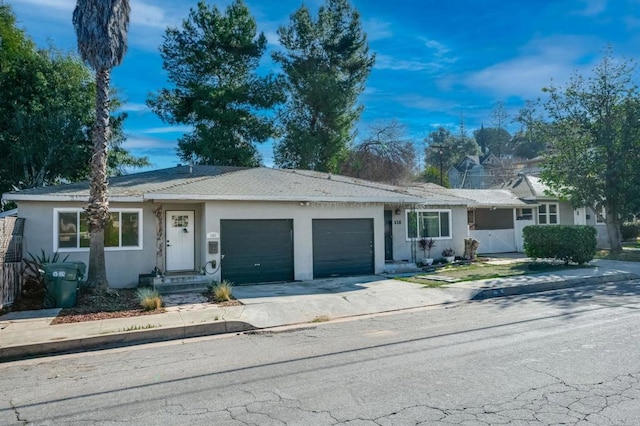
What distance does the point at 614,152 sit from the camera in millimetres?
19500

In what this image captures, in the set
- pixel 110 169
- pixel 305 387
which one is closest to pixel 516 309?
pixel 305 387

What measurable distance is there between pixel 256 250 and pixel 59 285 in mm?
5636

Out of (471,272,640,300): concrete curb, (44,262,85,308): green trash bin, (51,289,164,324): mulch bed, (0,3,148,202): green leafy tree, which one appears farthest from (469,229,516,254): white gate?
(0,3,148,202): green leafy tree

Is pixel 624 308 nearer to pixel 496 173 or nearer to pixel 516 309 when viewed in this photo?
pixel 516 309

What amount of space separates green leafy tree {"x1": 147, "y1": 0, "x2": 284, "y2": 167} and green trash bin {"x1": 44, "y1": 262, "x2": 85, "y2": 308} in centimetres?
1662

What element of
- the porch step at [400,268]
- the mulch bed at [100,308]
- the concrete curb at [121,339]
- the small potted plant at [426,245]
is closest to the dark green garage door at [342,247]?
the porch step at [400,268]

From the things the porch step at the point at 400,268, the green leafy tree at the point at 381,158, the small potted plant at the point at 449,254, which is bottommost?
the porch step at the point at 400,268

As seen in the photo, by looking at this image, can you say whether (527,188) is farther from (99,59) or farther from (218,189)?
(99,59)

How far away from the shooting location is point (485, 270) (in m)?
15.7

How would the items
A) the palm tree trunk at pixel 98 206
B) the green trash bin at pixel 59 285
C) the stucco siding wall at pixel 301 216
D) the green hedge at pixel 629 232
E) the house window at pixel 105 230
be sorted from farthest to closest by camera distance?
the green hedge at pixel 629 232 < the stucco siding wall at pixel 301 216 < the house window at pixel 105 230 < the palm tree trunk at pixel 98 206 < the green trash bin at pixel 59 285

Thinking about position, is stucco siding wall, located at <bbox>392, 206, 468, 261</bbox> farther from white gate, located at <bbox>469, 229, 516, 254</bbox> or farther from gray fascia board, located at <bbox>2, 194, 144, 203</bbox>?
gray fascia board, located at <bbox>2, 194, 144, 203</bbox>

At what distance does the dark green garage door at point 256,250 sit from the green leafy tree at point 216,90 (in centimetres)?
1371

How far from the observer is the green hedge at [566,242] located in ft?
52.0

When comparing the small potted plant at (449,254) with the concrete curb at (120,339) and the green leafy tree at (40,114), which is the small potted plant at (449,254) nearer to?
the concrete curb at (120,339)
